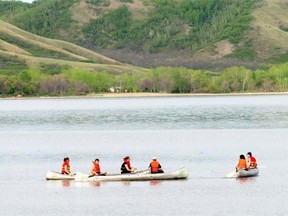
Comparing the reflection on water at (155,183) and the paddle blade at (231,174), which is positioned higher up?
the paddle blade at (231,174)

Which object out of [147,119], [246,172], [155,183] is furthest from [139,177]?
[147,119]

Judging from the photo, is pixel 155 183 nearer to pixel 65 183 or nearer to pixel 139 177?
pixel 139 177

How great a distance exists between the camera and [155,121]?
136625mm

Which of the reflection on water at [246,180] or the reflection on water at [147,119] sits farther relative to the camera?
the reflection on water at [147,119]

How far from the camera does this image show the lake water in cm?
5509

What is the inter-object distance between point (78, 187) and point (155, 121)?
7419 cm

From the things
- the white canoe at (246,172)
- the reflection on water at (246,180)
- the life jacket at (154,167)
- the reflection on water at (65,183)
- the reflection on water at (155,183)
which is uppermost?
the life jacket at (154,167)

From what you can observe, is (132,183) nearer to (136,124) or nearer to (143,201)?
(143,201)

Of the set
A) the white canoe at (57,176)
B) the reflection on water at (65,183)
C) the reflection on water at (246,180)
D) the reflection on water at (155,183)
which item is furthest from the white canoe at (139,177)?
the reflection on water at (246,180)

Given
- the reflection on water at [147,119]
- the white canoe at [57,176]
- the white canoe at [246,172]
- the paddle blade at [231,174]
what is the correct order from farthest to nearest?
the reflection on water at [147,119] < the white canoe at [57,176] < the paddle blade at [231,174] < the white canoe at [246,172]

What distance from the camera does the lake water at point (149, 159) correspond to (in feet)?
181

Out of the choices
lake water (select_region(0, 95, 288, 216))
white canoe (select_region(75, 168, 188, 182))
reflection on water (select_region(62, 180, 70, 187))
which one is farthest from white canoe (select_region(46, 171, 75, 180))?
white canoe (select_region(75, 168, 188, 182))

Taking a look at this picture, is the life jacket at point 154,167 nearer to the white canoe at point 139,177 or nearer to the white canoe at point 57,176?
the white canoe at point 139,177

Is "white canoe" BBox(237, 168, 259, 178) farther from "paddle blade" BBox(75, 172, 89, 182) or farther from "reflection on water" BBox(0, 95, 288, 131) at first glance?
"reflection on water" BBox(0, 95, 288, 131)
